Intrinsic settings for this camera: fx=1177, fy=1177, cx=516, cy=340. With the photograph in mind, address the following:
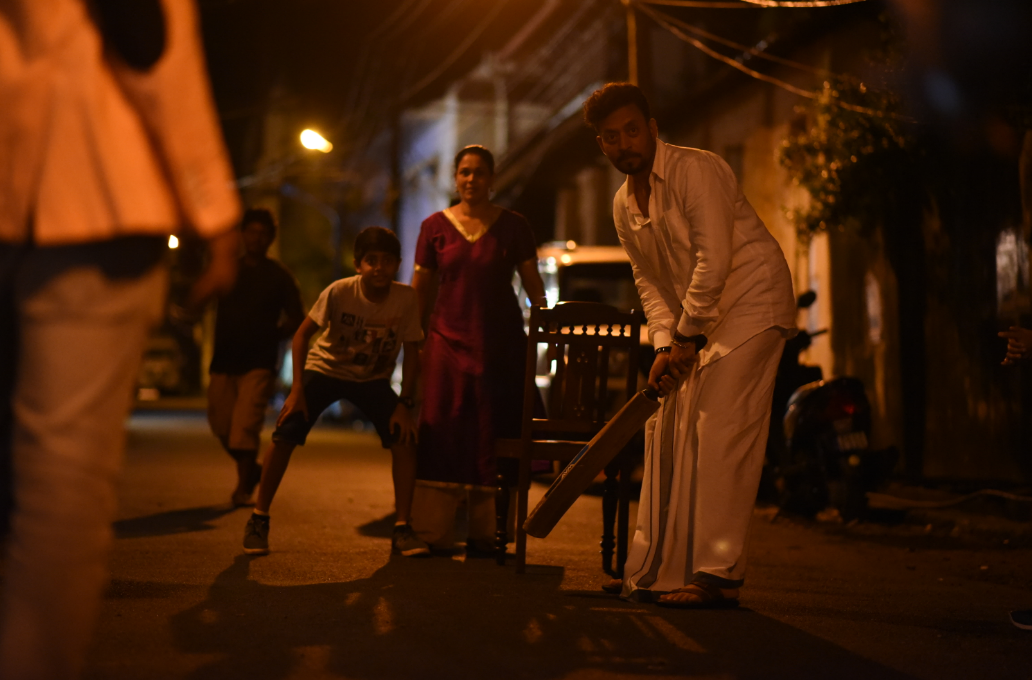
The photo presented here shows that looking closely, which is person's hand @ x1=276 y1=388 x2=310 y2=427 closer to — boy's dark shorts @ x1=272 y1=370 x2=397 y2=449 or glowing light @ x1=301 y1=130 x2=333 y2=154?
boy's dark shorts @ x1=272 y1=370 x2=397 y2=449

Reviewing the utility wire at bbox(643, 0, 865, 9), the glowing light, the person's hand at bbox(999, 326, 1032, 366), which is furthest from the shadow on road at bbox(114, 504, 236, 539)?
the glowing light

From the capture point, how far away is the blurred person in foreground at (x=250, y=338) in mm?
8453

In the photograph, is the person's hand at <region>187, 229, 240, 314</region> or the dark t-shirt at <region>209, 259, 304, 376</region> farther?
the dark t-shirt at <region>209, 259, 304, 376</region>

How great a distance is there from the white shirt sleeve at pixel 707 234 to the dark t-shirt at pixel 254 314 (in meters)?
4.20

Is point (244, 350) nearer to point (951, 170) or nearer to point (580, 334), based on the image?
point (580, 334)

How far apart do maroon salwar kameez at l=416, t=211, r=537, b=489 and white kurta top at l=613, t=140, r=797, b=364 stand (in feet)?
5.19

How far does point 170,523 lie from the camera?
24.6ft

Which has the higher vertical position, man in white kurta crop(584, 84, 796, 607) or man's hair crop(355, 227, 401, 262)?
man's hair crop(355, 227, 401, 262)


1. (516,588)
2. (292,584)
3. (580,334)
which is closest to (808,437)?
(580,334)

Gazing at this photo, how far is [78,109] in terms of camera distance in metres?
2.52

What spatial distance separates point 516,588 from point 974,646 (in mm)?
1929

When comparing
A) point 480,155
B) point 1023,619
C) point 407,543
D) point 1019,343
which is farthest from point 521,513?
point 1019,343

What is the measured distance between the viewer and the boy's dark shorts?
6.48 metres

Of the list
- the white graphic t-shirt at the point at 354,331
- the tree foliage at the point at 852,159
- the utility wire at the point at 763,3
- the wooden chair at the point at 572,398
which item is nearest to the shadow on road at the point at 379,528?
the white graphic t-shirt at the point at 354,331
